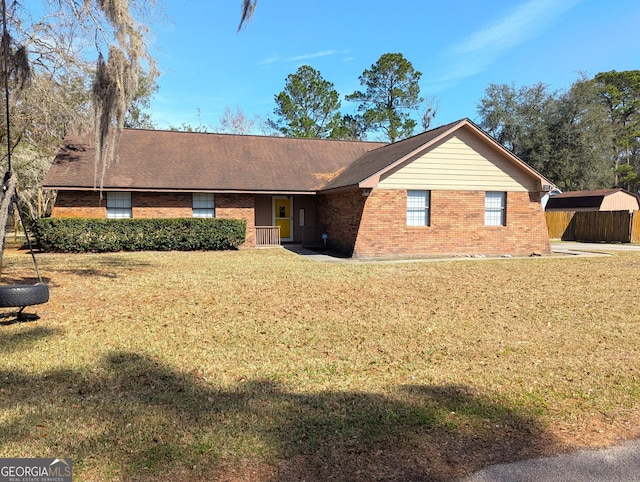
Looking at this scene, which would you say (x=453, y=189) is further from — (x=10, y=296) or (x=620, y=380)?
(x=10, y=296)

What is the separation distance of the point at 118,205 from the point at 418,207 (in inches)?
480

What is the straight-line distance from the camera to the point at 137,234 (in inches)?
669

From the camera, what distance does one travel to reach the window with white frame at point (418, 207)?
16.2 m

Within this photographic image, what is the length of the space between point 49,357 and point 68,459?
2.57m

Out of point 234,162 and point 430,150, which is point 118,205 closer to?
point 234,162

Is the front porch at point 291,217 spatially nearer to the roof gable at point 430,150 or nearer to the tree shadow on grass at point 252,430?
the roof gable at point 430,150

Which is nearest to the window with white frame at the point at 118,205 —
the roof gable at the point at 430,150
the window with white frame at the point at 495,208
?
the roof gable at the point at 430,150

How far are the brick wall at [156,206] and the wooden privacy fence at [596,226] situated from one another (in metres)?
19.8

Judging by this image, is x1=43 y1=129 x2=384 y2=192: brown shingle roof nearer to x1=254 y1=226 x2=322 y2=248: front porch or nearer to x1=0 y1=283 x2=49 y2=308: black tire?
A: x1=254 y1=226 x2=322 y2=248: front porch

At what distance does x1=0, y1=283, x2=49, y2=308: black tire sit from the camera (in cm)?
593

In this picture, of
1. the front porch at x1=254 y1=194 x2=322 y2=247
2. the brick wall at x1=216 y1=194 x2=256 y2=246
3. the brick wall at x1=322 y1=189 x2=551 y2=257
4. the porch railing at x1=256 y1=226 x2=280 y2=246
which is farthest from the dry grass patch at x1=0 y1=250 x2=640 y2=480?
the front porch at x1=254 y1=194 x2=322 y2=247

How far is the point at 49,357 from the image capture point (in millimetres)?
5168

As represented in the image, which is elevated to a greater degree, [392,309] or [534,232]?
[534,232]

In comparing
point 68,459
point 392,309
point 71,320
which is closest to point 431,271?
point 392,309
